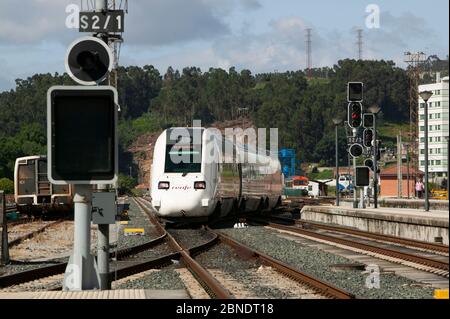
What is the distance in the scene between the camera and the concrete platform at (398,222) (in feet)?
76.2

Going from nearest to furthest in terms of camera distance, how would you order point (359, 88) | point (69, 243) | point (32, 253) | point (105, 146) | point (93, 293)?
point (105, 146)
point (93, 293)
point (32, 253)
point (69, 243)
point (359, 88)

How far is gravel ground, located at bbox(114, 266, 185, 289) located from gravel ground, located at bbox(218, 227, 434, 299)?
7.51 ft

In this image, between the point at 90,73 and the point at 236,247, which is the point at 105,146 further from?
the point at 236,247

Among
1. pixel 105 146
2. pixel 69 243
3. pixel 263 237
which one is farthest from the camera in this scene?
pixel 263 237

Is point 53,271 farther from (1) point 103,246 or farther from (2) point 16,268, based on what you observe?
(1) point 103,246

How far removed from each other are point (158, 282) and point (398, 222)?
46.6 feet

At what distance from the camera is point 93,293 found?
8.41m

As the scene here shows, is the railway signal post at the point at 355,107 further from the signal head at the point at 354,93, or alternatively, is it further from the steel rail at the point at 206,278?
the steel rail at the point at 206,278

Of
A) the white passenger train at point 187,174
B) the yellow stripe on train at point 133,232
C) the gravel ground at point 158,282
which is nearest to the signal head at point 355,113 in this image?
the white passenger train at point 187,174

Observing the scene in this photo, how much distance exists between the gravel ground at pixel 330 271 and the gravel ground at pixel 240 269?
0.85 meters

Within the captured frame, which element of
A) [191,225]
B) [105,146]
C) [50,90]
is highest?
[50,90]

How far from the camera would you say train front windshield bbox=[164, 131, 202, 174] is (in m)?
28.8
